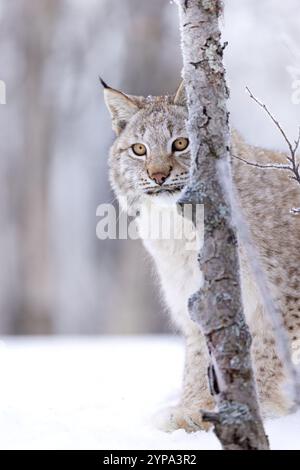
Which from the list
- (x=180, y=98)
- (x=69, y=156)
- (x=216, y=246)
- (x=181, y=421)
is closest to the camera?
(x=216, y=246)

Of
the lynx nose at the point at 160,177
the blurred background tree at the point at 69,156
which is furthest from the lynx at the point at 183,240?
the blurred background tree at the point at 69,156

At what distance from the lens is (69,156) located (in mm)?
13648

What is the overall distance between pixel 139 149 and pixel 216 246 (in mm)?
1908

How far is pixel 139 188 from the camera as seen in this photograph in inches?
180

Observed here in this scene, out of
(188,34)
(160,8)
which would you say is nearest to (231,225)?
(188,34)

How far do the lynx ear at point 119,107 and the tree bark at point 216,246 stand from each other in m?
1.82

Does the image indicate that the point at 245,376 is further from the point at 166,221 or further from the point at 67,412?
the point at 166,221

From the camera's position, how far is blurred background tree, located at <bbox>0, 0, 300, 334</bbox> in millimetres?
12914

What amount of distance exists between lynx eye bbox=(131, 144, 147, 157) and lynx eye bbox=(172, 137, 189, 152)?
0.20 meters

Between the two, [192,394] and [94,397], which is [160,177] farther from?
[94,397]
